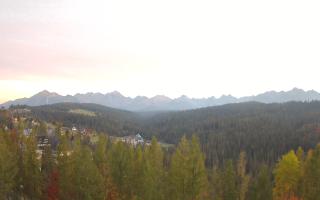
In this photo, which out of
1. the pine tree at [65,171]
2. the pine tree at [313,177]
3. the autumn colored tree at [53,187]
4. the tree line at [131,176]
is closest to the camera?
the tree line at [131,176]

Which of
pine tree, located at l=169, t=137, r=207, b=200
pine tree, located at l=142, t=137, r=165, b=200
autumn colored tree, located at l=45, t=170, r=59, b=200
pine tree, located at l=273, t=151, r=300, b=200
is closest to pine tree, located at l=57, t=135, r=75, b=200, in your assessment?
autumn colored tree, located at l=45, t=170, r=59, b=200

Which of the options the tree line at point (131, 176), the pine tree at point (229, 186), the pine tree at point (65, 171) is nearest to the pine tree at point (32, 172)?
the tree line at point (131, 176)

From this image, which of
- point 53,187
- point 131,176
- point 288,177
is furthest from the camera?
point 131,176

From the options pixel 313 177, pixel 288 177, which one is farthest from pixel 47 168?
pixel 313 177

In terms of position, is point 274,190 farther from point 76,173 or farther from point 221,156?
point 221,156

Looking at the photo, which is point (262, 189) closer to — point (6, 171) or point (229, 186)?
point (229, 186)

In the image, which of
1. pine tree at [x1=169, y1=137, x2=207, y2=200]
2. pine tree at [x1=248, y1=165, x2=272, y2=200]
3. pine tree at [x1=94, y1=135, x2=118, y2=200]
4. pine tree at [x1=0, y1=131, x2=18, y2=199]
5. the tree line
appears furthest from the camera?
pine tree at [x1=248, y1=165, x2=272, y2=200]

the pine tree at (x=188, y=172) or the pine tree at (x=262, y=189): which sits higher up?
the pine tree at (x=188, y=172)

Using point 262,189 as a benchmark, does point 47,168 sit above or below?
above

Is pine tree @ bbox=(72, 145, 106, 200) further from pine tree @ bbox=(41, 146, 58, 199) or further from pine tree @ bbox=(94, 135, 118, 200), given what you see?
pine tree @ bbox=(41, 146, 58, 199)

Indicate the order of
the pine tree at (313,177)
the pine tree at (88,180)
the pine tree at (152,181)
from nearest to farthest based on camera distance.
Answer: the pine tree at (88,180) < the pine tree at (313,177) < the pine tree at (152,181)

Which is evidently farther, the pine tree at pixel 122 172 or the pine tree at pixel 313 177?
the pine tree at pixel 122 172

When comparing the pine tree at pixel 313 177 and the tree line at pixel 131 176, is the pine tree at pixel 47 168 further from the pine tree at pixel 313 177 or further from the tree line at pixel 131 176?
the pine tree at pixel 313 177

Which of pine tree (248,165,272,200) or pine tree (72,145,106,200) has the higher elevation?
pine tree (72,145,106,200)
